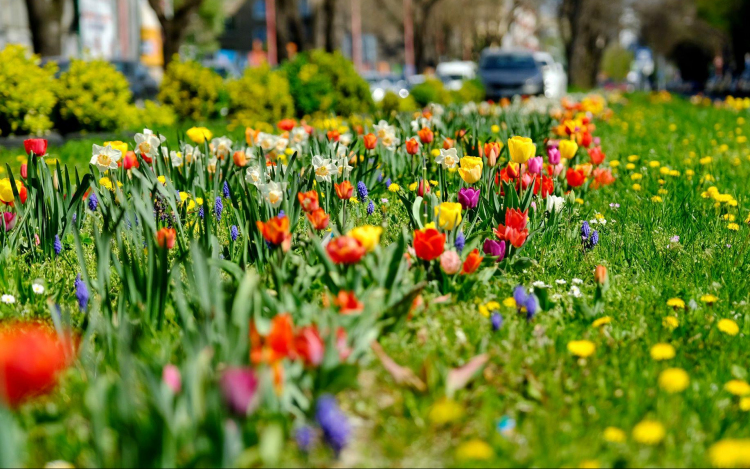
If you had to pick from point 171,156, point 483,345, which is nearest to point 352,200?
point 171,156

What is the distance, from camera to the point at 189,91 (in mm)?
12375

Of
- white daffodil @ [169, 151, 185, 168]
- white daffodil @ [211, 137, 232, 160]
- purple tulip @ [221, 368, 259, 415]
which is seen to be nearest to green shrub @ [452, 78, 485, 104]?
white daffodil @ [211, 137, 232, 160]

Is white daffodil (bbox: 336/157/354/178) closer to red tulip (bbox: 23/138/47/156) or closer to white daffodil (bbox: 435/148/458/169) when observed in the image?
white daffodil (bbox: 435/148/458/169)

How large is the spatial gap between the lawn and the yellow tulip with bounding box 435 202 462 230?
11 millimetres

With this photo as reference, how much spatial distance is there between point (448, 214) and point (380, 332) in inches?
27.0

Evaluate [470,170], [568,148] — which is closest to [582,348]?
[470,170]

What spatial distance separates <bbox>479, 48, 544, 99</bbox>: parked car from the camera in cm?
2097

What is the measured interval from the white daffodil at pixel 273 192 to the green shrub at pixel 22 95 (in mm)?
6238

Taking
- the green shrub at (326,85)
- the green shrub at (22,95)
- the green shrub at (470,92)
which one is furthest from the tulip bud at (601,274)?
the green shrub at (470,92)

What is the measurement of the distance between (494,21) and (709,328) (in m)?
51.4

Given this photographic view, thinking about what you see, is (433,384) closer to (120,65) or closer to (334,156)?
(334,156)

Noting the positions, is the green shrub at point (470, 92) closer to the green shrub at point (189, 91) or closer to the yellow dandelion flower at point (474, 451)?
the green shrub at point (189, 91)

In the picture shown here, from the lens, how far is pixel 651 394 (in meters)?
2.29

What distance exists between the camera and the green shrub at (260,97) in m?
12.2
